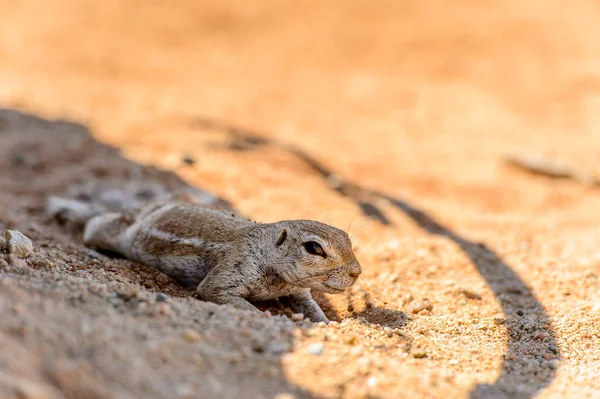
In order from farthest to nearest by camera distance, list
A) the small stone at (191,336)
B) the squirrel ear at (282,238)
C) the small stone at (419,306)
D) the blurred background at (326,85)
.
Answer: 1. the blurred background at (326,85)
2. the small stone at (419,306)
3. the squirrel ear at (282,238)
4. the small stone at (191,336)

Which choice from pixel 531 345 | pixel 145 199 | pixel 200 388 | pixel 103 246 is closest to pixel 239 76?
pixel 145 199

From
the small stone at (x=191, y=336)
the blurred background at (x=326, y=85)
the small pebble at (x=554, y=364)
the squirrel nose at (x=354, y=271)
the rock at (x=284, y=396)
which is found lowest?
the blurred background at (x=326, y=85)

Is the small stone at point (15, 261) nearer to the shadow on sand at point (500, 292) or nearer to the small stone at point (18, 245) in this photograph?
the small stone at point (18, 245)

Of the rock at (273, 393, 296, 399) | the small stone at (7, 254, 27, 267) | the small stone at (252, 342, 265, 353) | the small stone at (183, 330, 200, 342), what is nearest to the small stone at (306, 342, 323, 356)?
the small stone at (252, 342, 265, 353)

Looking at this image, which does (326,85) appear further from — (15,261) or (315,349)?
(315,349)

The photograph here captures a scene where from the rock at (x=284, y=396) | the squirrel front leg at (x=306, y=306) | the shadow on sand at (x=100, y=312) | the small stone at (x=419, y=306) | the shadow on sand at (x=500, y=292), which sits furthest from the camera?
the small stone at (x=419, y=306)

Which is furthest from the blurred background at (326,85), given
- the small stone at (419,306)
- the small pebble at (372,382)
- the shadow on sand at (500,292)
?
the small pebble at (372,382)
